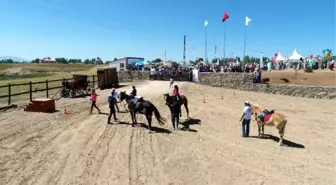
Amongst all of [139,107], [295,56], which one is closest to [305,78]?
[295,56]

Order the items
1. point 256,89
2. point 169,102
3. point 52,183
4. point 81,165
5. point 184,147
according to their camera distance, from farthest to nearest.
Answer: point 256,89 < point 169,102 < point 184,147 < point 81,165 < point 52,183

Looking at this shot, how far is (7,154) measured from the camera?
11.8 m

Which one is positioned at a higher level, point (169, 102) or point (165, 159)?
point (169, 102)

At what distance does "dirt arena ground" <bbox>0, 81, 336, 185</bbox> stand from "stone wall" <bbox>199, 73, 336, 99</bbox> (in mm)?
13004

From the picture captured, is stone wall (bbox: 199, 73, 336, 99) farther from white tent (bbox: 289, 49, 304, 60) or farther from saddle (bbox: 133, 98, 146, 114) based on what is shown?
saddle (bbox: 133, 98, 146, 114)

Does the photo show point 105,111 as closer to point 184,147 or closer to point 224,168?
point 184,147

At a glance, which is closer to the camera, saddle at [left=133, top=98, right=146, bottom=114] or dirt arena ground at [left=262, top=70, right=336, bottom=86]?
saddle at [left=133, top=98, right=146, bottom=114]

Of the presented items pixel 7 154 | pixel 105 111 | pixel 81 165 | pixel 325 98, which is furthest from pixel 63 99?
pixel 325 98

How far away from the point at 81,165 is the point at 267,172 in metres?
5.92

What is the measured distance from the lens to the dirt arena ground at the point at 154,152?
33.4 feet

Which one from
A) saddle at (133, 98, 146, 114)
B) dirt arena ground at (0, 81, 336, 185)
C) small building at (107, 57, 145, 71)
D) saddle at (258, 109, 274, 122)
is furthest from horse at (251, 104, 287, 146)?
small building at (107, 57, 145, 71)

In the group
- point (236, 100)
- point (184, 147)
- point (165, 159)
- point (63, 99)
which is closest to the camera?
point (165, 159)

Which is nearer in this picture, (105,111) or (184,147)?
(184,147)

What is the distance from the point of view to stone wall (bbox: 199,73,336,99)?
104 ft
